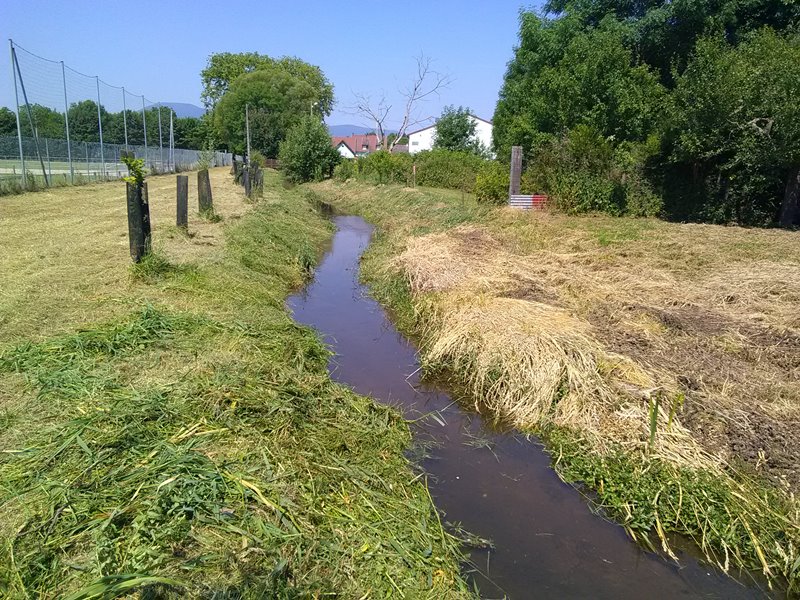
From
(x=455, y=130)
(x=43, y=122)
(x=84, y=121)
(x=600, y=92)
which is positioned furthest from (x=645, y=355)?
(x=455, y=130)

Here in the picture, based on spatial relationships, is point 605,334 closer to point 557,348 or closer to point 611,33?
point 557,348

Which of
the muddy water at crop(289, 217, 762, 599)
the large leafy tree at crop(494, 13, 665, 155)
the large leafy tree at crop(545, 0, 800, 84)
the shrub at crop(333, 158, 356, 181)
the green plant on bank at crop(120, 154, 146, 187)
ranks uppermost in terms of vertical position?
the large leafy tree at crop(545, 0, 800, 84)

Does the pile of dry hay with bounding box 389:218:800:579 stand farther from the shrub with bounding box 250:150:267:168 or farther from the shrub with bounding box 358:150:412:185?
the shrub with bounding box 358:150:412:185

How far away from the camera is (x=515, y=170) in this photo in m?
16.1

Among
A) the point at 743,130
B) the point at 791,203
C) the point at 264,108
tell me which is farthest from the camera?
the point at 264,108

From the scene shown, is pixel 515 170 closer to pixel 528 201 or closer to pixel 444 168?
pixel 528 201

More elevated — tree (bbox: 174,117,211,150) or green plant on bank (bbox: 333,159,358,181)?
tree (bbox: 174,117,211,150)

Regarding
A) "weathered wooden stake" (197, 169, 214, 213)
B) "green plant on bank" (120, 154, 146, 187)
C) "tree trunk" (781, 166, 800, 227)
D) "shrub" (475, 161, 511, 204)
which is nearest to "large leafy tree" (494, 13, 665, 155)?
"shrub" (475, 161, 511, 204)

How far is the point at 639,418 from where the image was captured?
181 inches

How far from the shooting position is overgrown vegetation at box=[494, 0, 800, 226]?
507 inches

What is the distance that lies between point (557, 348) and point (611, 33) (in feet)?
64.1

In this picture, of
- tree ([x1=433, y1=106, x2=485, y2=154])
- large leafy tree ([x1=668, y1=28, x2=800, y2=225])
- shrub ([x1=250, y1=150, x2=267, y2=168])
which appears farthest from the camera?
tree ([x1=433, y1=106, x2=485, y2=154])

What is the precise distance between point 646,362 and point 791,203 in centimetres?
1096

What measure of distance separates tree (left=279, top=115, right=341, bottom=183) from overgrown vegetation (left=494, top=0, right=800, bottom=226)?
44.2 ft
